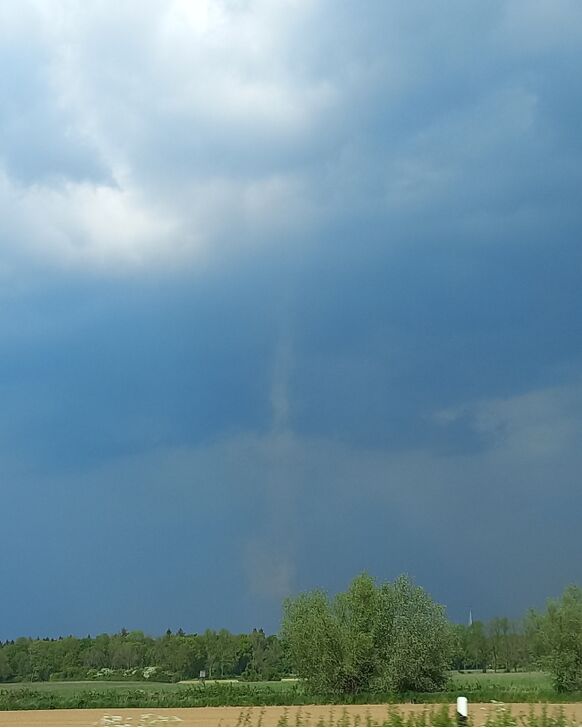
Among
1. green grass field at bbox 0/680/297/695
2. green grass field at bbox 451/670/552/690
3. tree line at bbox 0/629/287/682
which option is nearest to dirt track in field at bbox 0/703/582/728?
green grass field at bbox 451/670/552/690

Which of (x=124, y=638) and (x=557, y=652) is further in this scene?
(x=124, y=638)

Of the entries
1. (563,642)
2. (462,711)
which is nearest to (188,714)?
(563,642)

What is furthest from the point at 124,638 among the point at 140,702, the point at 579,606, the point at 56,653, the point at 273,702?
the point at 579,606

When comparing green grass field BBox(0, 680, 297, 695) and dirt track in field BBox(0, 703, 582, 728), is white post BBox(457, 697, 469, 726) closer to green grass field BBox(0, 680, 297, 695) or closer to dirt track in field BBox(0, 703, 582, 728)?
dirt track in field BBox(0, 703, 582, 728)

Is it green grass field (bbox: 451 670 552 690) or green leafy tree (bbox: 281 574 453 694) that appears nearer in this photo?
green leafy tree (bbox: 281 574 453 694)

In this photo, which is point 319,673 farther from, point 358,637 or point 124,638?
point 124,638

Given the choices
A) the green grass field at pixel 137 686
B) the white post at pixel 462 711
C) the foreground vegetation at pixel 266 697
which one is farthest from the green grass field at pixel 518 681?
the white post at pixel 462 711

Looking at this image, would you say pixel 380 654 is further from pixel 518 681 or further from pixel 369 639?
pixel 518 681

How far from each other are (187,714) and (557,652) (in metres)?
27.6

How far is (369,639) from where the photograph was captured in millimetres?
60469

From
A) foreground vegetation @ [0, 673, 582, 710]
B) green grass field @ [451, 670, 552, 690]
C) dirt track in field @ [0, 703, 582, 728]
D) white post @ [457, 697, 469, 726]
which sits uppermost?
white post @ [457, 697, 469, 726]

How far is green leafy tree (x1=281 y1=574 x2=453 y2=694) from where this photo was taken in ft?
196

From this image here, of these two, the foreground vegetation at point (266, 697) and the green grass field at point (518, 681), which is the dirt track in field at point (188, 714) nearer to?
the foreground vegetation at point (266, 697)

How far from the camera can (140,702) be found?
6838cm
